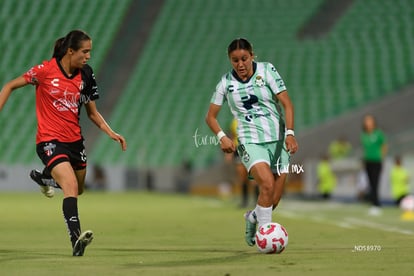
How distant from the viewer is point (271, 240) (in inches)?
341

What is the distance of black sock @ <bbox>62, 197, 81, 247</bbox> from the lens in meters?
8.57

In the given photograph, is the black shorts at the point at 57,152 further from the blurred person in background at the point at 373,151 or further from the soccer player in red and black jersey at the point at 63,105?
the blurred person in background at the point at 373,151

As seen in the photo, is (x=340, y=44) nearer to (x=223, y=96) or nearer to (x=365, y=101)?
(x=365, y=101)

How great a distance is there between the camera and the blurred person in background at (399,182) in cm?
2155

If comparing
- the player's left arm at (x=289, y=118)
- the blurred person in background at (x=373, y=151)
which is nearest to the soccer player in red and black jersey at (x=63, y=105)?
the player's left arm at (x=289, y=118)

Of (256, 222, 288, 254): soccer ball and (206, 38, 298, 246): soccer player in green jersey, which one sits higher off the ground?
(206, 38, 298, 246): soccer player in green jersey

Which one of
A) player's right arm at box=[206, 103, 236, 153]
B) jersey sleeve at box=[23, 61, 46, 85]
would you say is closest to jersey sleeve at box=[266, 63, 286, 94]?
player's right arm at box=[206, 103, 236, 153]

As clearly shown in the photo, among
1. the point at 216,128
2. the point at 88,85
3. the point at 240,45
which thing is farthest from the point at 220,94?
the point at 88,85

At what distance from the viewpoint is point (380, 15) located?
116 feet

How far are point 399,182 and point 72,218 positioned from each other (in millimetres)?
14265

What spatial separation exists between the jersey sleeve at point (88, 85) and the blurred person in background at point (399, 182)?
44.2 feet

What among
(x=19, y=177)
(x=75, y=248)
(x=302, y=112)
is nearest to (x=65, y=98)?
(x=75, y=248)

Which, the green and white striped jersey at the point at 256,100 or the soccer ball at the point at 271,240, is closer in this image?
the soccer ball at the point at 271,240

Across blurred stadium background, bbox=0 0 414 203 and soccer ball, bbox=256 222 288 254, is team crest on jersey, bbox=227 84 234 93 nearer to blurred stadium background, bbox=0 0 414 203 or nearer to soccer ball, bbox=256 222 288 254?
soccer ball, bbox=256 222 288 254
